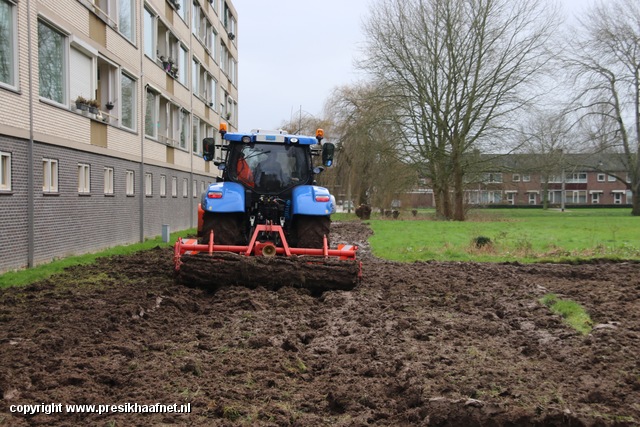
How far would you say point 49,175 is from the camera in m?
13.3

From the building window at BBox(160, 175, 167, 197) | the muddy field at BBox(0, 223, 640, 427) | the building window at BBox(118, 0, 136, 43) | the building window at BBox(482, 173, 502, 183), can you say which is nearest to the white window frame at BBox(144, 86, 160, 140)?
the building window at BBox(160, 175, 167, 197)

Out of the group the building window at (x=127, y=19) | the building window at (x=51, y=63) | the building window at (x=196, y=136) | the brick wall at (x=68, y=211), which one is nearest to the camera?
the brick wall at (x=68, y=211)

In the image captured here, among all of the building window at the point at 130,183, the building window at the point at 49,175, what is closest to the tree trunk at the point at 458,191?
the building window at the point at 130,183

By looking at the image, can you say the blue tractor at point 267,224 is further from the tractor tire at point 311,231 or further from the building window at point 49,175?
the building window at point 49,175

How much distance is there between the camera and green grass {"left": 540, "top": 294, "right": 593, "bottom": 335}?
6.56 meters

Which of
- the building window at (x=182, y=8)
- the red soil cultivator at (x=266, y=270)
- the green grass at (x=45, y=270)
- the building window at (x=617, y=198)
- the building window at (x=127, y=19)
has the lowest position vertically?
the green grass at (x=45, y=270)

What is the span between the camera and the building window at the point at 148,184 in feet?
70.6

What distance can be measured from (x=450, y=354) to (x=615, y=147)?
4666 centimetres

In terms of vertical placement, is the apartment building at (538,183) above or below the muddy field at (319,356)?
above

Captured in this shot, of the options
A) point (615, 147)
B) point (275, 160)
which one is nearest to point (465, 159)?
point (615, 147)

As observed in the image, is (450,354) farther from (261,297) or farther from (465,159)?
(465,159)

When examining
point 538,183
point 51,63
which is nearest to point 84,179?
point 51,63

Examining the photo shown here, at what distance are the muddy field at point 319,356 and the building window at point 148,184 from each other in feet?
41.3

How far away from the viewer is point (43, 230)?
13.0 metres
